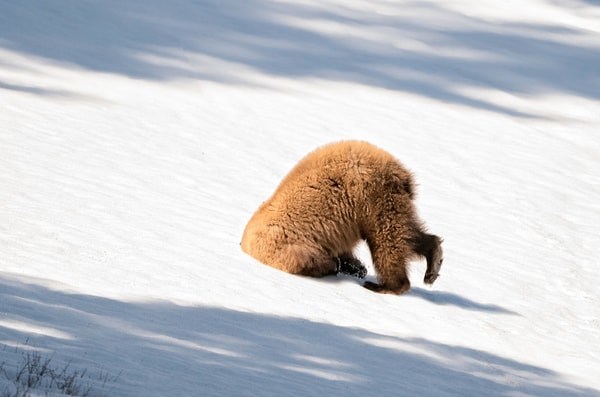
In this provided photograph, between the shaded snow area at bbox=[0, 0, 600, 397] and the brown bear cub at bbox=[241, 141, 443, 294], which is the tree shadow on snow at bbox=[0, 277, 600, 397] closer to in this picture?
the shaded snow area at bbox=[0, 0, 600, 397]

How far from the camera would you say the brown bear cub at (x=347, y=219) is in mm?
8195

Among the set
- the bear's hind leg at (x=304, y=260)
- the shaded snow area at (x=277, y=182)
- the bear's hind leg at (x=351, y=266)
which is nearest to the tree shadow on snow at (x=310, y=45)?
the shaded snow area at (x=277, y=182)

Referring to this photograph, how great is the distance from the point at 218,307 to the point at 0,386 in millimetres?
2710

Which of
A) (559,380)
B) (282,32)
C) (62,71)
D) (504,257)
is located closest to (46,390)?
(559,380)

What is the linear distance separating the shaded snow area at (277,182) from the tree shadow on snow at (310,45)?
0.23 feet

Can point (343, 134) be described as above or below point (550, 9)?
below

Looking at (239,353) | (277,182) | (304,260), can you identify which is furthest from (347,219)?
(277,182)

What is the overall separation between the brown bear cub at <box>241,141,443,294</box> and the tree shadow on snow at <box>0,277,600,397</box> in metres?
1.17

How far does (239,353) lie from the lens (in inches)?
231

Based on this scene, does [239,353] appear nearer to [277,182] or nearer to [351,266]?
[351,266]

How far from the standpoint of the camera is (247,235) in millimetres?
8766

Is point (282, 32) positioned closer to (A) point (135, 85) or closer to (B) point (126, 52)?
(B) point (126, 52)

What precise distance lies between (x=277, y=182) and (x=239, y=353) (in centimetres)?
643

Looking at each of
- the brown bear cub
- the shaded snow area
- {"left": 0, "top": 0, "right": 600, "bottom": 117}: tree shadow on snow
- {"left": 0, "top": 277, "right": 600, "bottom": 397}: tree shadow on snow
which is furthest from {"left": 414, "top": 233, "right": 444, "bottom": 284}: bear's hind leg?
{"left": 0, "top": 0, "right": 600, "bottom": 117}: tree shadow on snow
